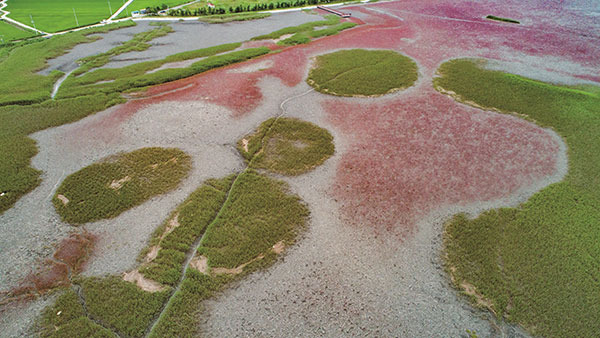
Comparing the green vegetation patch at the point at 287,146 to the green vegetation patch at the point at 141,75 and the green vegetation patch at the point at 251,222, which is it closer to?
the green vegetation patch at the point at 251,222

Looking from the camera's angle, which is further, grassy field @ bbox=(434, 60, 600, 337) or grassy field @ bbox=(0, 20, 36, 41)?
grassy field @ bbox=(0, 20, 36, 41)

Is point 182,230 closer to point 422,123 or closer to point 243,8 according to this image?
point 422,123

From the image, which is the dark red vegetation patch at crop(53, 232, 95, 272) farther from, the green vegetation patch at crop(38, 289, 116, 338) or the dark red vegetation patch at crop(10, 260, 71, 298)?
the green vegetation patch at crop(38, 289, 116, 338)

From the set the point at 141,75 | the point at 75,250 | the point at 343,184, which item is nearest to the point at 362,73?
the point at 343,184

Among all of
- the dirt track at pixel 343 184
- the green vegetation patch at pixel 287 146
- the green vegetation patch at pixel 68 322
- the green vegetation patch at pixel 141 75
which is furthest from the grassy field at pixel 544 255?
the green vegetation patch at pixel 141 75

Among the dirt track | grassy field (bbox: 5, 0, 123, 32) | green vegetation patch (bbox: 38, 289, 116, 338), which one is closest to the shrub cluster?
grassy field (bbox: 5, 0, 123, 32)

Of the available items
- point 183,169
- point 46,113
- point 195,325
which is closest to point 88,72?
point 46,113
